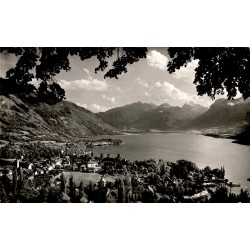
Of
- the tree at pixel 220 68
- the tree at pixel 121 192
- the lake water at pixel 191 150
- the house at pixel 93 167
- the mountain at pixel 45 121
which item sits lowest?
the tree at pixel 121 192

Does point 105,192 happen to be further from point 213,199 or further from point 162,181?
point 213,199

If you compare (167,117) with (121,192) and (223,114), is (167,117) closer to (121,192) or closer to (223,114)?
(223,114)

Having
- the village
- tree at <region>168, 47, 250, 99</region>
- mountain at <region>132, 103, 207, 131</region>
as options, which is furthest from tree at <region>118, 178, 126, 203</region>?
tree at <region>168, 47, 250, 99</region>

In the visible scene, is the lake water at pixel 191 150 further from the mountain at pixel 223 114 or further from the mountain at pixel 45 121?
the mountain at pixel 45 121

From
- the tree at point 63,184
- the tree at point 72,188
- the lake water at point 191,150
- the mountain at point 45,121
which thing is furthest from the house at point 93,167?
the mountain at point 45,121

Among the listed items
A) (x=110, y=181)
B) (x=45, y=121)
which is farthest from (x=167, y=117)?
(x=45, y=121)

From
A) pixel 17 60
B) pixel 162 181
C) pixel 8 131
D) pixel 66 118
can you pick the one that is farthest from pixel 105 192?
pixel 17 60
